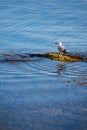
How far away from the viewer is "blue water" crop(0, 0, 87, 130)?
31.6ft

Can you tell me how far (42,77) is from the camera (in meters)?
12.8

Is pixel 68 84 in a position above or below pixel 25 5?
below

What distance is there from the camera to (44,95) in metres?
11.2

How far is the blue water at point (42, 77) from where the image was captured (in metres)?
9.64

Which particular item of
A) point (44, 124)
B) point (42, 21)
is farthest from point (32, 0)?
point (44, 124)

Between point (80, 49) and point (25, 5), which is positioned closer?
point (80, 49)

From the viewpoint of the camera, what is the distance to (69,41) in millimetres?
18641

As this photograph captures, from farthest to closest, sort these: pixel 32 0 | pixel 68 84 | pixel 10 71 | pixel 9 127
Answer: pixel 32 0, pixel 10 71, pixel 68 84, pixel 9 127

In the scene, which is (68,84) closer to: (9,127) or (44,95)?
(44,95)

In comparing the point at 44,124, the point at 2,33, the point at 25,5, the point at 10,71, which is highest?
the point at 25,5

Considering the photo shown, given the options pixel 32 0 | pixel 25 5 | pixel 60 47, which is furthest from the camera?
pixel 32 0

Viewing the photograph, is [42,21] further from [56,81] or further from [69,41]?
[56,81]

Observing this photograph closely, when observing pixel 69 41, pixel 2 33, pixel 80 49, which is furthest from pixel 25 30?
pixel 80 49

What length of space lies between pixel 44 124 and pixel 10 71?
4377 mm
